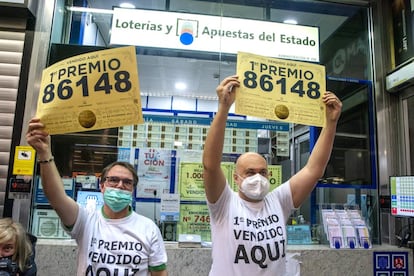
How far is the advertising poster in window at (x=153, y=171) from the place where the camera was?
12.2ft

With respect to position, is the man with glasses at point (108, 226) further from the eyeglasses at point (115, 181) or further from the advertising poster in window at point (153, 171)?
the advertising poster in window at point (153, 171)

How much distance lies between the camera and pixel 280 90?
1912 mm

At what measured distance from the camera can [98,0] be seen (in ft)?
13.5

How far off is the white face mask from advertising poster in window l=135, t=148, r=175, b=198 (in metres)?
2.04

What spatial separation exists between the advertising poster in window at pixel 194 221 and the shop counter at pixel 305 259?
248mm

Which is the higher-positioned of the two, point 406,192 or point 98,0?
point 98,0

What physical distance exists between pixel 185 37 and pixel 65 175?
6.43 ft

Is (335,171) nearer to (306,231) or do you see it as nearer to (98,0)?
(306,231)

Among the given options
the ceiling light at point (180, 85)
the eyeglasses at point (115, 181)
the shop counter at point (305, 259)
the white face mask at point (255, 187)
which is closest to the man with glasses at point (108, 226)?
the eyeglasses at point (115, 181)

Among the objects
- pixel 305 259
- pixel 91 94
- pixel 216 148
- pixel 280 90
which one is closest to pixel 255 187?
pixel 216 148

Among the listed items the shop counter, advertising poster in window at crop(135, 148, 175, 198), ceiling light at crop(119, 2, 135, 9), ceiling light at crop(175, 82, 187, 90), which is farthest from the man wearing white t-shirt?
ceiling light at crop(175, 82, 187, 90)

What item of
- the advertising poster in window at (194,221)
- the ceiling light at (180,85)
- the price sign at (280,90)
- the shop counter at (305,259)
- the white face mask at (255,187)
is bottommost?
the shop counter at (305,259)

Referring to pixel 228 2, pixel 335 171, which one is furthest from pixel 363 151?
pixel 228 2

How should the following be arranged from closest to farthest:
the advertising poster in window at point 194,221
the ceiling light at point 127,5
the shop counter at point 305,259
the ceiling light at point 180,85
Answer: the shop counter at point 305,259, the advertising poster in window at point 194,221, the ceiling light at point 127,5, the ceiling light at point 180,85
